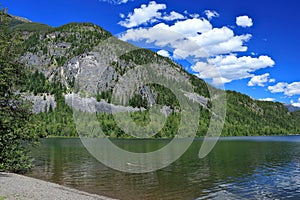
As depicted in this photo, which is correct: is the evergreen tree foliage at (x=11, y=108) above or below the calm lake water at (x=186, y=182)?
above

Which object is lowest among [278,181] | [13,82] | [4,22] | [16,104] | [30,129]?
[278,181]

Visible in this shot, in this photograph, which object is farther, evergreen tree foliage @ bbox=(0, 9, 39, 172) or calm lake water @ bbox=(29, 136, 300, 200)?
evergreen tree foliage @ bbox=(0, 9, 39, 172)

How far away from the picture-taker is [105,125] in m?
182

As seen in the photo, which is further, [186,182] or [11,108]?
[186,182]

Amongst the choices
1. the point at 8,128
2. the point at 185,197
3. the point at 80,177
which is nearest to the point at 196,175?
the point at 185,197

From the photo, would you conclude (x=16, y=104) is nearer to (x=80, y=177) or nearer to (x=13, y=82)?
(x=13, y=82)

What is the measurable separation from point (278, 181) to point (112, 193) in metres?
21.9

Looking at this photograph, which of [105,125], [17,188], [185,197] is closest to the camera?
[17,188]

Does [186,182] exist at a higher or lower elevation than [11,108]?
lower

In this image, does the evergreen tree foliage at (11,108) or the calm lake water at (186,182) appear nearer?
the calm lake water at (186,182)

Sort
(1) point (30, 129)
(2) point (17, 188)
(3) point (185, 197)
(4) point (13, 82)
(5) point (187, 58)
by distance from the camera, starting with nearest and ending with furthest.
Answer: (2) point (17, 188) → (5) point (187, 58) → (3) point (185, 197) → (4) point (13, 82) → (1) point (30, 129)

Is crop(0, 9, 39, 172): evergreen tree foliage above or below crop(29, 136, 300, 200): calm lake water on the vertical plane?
above

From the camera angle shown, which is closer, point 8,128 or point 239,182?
point 8,128

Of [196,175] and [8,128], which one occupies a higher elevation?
[8,128]
